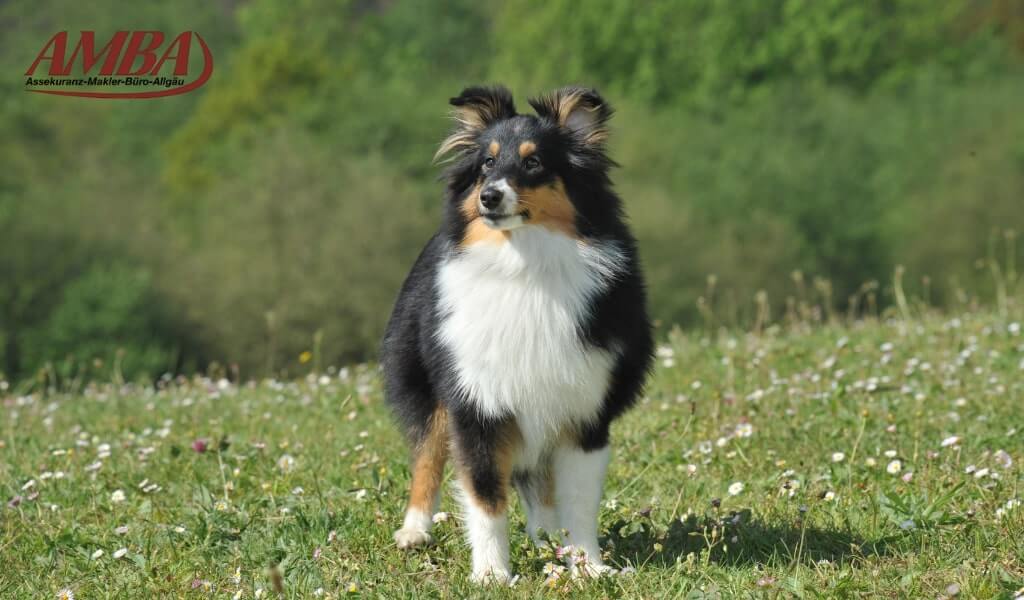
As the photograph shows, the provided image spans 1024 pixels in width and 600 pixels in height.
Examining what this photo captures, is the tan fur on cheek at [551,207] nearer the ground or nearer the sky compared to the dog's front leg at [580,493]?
nearer the sky

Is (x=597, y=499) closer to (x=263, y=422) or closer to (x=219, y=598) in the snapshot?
(x=219, y=598)

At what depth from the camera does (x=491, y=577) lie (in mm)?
4953

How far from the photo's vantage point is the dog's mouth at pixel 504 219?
490 cm

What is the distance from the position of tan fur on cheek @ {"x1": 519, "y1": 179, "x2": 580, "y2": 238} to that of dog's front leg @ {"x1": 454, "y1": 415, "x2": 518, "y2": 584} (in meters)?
0.91

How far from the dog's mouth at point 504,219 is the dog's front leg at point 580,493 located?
107cm

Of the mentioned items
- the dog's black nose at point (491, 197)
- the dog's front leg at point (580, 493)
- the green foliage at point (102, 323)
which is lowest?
the green foliage at point (102, 323)

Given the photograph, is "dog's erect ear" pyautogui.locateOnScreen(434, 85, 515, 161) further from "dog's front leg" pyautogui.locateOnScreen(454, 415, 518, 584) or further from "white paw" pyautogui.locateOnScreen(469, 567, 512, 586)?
"white paw" pyautogui.locateOnScreen(469, 567, 512, 586)

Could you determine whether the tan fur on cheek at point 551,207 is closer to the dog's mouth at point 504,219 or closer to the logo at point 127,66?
the dog's mouth at point 504,219

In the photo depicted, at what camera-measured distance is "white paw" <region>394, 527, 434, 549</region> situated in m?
5.39

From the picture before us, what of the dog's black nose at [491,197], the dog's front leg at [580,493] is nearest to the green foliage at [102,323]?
the dog's front leg at [580,493]

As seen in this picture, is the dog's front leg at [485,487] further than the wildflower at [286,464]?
No

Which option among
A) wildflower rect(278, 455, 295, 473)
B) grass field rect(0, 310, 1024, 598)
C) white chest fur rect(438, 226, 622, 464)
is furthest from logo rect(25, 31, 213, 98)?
white chest fur rect(438, 226, 622, 464)

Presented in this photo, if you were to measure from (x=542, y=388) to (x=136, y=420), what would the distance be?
4877 millimetres

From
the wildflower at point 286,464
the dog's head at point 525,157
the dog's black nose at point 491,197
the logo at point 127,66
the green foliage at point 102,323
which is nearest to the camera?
the dog's black nose at point 491,197
